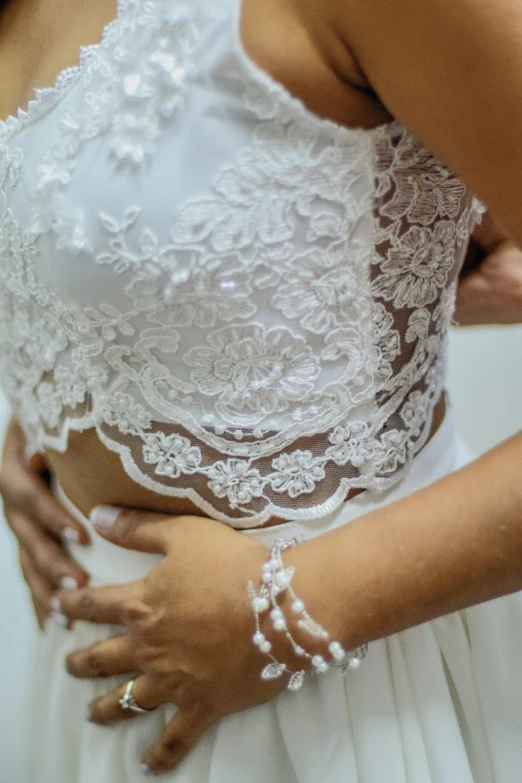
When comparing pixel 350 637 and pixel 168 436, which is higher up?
pixel 168 436

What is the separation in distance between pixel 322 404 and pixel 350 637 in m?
0.17

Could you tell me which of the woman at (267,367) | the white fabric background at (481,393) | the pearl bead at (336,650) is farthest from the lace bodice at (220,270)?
the white fabric background at (481,393)

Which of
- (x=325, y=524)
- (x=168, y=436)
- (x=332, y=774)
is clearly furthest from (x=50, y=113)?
(x=332, y=774)

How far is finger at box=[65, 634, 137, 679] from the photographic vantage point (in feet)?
1.72

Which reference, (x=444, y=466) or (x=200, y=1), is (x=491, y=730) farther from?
(x=200, y=1)

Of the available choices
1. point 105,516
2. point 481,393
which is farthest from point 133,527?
point 481,393

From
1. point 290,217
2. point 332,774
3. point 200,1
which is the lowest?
point 332,774

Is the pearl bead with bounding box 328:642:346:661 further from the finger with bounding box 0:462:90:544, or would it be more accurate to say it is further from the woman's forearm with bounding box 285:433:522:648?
the finger with bounding box 0:462:90:544

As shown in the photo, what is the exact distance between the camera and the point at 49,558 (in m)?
0.62

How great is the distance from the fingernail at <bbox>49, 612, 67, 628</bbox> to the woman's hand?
537 mm

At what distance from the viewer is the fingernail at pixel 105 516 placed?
0.55 meters

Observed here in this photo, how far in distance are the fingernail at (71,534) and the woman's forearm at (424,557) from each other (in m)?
0.25

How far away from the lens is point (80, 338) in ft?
1.61

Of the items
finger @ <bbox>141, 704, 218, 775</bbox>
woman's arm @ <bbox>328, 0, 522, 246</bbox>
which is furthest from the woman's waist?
woman's arm @ <bbox>328, 0, 522, 246</bbox>
